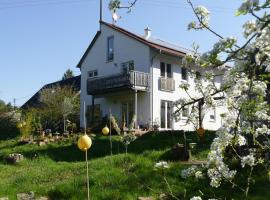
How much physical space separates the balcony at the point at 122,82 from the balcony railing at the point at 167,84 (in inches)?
46.8

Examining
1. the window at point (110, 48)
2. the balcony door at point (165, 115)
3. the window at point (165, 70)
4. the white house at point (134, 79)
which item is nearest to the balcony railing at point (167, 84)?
the white house at point (134, 79)

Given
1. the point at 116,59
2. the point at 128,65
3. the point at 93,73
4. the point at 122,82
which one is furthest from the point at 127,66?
the point at 93,73

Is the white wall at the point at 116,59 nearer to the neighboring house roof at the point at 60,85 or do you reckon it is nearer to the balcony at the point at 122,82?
the balcony at the point at 122,82

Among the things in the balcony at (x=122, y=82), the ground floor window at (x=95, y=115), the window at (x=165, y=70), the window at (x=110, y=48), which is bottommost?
the ground floor window at (x=95, y=115)

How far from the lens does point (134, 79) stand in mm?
28688

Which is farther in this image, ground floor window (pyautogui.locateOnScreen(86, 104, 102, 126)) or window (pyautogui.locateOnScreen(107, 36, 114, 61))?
window (pyautogui.locateOnScreen(107, 36, 114, 61))

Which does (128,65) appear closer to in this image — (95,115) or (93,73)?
(95,115)

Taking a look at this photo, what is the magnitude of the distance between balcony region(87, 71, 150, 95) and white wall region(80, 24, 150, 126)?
891mm

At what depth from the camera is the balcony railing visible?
3053cm

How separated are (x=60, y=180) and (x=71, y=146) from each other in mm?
8582

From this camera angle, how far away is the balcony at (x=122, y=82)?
93.9 ft

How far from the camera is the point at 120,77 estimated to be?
1156 inches

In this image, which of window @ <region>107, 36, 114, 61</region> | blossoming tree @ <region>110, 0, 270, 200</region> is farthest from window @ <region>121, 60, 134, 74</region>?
blossoming tree @ <region>110, 0, 270, 200</region>

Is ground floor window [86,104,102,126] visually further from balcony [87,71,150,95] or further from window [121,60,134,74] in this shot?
window [121,60,134,74]
